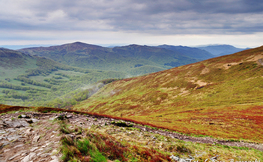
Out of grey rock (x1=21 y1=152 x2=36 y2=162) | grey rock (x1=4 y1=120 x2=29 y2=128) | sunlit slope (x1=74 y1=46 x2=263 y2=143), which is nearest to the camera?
grey rock (x1=21 y1=152 x2=36 y2=162)

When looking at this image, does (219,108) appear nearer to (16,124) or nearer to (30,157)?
(30,157)

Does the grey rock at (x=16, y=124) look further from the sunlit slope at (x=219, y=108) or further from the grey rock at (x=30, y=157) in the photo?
the sunlit slope at (x=219, y=108)

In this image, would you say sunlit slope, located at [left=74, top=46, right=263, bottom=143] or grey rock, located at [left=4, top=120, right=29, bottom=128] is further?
sunlit slope, located at [left=74, top=46, right=263, bottom=143]

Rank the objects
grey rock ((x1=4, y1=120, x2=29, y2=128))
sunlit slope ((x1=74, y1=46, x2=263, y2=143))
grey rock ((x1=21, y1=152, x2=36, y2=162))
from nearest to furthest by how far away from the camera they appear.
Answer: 1. grey rock ((x1=21, y1=152, x2=36, y2=162))
2. grey rock ((x1=4, y1=120, x2=29, y2=128))
3. sunlit slope ((x1=74, y1=46, x2=263, y2=143))

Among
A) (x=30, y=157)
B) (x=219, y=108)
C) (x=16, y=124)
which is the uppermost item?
(x=30, y=157)

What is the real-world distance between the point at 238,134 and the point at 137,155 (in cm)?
3315

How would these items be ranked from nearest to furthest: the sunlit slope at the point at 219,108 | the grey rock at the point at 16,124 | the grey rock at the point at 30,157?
the grey rock at the point at 30,157
the grey rock at the point at 16,124
the sunlit slope at the point at 219,108

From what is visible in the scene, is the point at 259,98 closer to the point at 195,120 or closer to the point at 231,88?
the point at 231,88

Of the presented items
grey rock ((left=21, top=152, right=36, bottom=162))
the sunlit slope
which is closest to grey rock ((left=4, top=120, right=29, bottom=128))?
grey rock ((left=21, top=152, right=36, bottom=162))

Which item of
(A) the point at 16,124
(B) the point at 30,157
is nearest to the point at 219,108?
(B) the point at 30,157

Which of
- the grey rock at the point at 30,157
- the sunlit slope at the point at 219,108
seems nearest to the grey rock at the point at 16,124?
the grey rock at the point at 30,157

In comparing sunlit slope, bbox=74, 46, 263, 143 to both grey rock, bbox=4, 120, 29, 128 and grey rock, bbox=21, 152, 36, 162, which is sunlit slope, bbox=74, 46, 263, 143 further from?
grey rock, bbox=21, 152, 36, 162

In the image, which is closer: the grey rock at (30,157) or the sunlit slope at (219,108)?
the grey rock at (30,157)

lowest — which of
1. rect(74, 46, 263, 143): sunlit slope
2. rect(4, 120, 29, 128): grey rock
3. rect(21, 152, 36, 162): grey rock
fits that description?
rect(74, 46, 263, 143): sunlit slope
